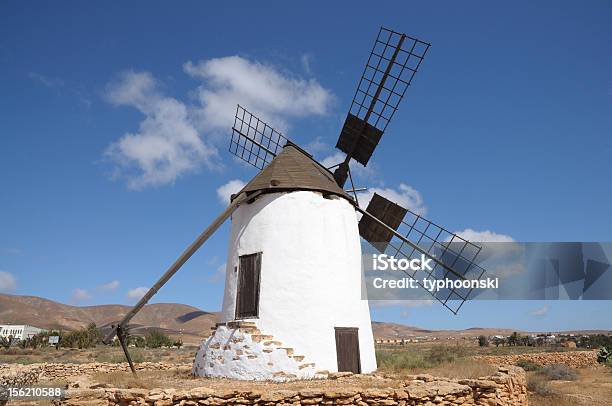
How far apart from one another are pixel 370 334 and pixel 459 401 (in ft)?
13.1

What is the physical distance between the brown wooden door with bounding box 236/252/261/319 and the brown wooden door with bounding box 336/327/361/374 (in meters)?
2.03

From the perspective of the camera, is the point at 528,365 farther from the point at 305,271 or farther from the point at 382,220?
the point at 305,271

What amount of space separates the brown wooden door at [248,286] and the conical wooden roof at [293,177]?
1.79 metres

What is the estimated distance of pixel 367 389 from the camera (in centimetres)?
704

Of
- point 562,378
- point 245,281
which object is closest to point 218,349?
point 245,281

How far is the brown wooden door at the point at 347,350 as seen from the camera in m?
10.4

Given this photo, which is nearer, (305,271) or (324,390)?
(324,390)

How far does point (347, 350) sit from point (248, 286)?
9.17 feet

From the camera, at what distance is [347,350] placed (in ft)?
34.5

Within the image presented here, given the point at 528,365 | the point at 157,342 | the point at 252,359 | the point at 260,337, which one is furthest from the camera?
the point at 157,342

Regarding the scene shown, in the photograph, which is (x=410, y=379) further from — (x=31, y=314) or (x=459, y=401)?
(x=31, y=314)

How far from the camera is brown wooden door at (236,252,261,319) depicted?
35.1 feet

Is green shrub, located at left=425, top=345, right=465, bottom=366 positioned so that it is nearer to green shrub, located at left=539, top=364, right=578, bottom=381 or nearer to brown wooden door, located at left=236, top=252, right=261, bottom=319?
green shrub, located at left=539, top=364, right=578, bottom=381

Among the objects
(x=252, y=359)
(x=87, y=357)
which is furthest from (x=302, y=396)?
(x=87, y=357)
